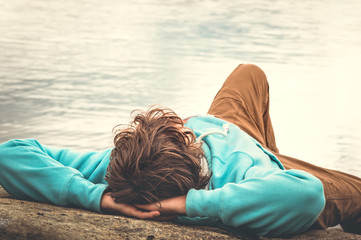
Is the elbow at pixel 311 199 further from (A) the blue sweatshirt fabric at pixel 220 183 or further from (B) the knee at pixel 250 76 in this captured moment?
(B) the knee at pixel 250 76

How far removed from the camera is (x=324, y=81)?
6809mm

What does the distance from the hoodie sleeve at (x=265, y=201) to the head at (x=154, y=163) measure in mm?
93

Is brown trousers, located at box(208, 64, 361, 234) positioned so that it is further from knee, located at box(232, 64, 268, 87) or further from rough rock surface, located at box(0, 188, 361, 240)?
rough rock surface, located at box(0, 188, 361, 240)

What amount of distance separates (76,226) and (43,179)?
1.28 feet

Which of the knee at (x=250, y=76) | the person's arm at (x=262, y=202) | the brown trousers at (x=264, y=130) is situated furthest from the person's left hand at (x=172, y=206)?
the knee at (x=250, y=76)

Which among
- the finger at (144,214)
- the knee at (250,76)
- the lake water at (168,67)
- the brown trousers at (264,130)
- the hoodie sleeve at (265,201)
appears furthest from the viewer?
the lake water at (168,67)

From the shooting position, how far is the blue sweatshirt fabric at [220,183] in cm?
194

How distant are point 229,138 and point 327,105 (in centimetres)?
373

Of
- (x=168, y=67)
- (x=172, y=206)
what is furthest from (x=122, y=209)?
(x=168, y=67)

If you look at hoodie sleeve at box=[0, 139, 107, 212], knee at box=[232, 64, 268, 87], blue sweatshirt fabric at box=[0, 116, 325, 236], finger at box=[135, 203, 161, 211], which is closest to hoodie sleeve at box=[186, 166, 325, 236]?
blue sweatshirt fabric at box=[0, 116, 325, 236]

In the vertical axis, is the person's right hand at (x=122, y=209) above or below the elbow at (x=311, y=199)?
below

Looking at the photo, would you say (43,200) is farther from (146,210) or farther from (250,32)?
(250,32)

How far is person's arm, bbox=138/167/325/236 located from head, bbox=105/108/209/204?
7 cm

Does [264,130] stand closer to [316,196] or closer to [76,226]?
[316,196]
